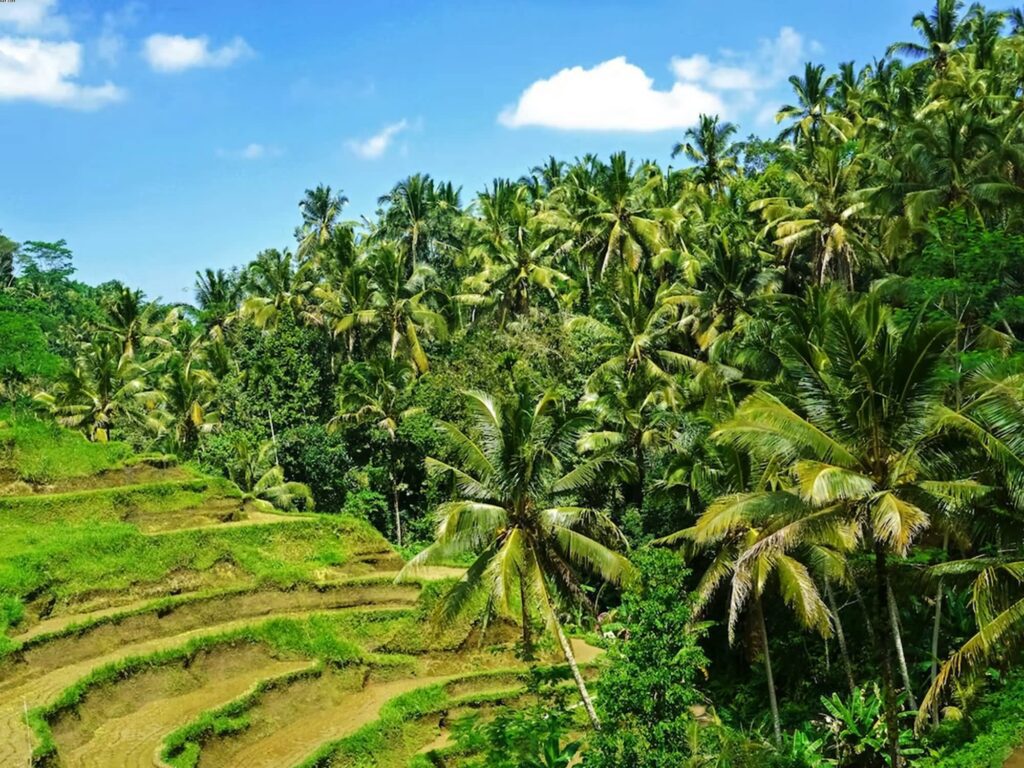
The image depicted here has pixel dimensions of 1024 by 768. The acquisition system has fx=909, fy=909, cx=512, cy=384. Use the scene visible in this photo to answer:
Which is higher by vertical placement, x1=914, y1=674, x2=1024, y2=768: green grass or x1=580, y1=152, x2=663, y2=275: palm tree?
x1=580, y1=152, x2=663, y2=275: palm tree

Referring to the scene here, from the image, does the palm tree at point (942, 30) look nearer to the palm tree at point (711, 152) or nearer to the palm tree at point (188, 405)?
the palm tree at point (711, 152)

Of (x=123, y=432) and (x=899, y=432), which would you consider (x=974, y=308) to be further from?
(x=123, y=432)

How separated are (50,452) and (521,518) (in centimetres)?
1648

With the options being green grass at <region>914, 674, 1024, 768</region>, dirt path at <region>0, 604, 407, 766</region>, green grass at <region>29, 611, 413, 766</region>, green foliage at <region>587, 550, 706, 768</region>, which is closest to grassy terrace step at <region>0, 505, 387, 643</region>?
dirt path at <region>0, 604, 407, 766</region>

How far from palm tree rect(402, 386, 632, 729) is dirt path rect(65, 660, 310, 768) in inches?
263

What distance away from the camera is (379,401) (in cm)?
3544

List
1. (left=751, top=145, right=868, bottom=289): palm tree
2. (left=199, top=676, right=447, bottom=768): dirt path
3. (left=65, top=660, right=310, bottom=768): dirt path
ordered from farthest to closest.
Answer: (left=751, top=145, right=868, bottom=289): palm tree
(left=199, top=676, right=447, bottom=768): dirt path
(left=65, top=660, right=310, bottom=768): dirt path

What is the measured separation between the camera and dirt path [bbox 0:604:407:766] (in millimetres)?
15719

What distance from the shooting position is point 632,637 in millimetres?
15648

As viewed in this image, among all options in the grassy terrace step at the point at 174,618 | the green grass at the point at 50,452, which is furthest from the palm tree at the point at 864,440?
the green grass at the point at 50,452

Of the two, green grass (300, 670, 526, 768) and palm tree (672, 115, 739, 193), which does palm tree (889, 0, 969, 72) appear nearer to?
palm tree (672, 115, 739, 193)

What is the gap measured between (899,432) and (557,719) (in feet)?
27.2

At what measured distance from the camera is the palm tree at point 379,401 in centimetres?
3528

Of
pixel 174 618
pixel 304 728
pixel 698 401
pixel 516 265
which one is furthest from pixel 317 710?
pixel 516 265
